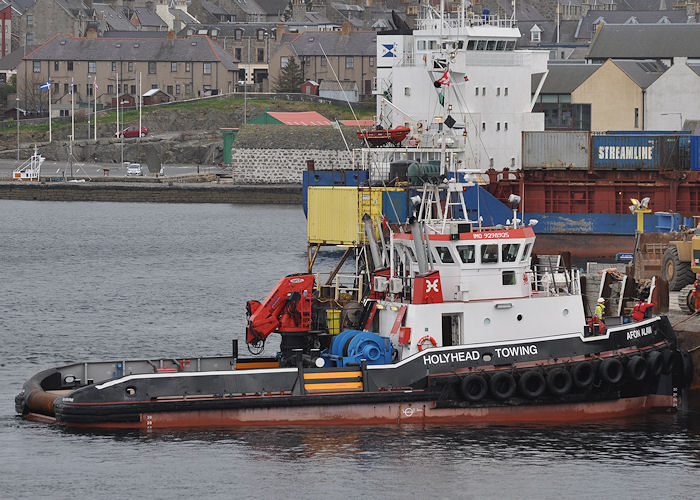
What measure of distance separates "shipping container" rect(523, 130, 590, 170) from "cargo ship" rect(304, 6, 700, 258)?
1.5 inches

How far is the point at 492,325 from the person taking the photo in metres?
27.5

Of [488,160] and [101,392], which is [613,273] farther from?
[488,160]

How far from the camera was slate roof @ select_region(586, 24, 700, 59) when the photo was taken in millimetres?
91375

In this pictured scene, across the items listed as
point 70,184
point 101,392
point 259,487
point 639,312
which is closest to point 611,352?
point 639,312

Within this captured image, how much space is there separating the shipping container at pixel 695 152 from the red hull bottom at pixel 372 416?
27.9 metres

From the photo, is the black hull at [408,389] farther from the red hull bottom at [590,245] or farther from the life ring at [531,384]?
the red hull bottom at [590,245]

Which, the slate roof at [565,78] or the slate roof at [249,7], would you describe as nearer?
the slate roof at [565,78]

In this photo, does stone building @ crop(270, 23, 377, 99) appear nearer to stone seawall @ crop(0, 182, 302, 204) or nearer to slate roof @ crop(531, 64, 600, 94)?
stone seawall @ crop(0, 182, 302, 204)

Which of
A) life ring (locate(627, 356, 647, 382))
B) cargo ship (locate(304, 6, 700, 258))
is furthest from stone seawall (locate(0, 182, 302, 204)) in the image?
life ring (locate(627, 356, 647, 382))

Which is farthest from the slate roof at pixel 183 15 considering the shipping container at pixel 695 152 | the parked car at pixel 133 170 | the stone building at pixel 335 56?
the shipping container at pixel 695 152

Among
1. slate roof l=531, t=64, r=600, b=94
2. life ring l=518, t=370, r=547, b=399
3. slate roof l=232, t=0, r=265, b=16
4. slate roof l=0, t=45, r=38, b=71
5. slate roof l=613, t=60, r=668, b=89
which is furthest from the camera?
slate roof l=232, t=0, r=265, b=16

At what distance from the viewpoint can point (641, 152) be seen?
177ft

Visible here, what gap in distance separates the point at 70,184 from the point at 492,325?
7211cm

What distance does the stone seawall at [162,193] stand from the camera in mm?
94312
